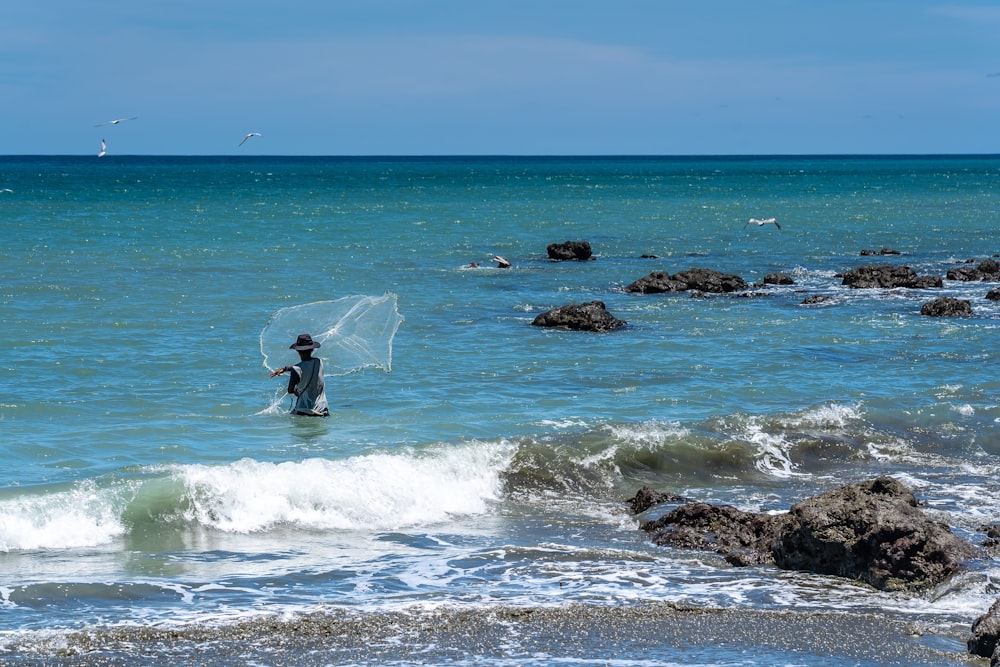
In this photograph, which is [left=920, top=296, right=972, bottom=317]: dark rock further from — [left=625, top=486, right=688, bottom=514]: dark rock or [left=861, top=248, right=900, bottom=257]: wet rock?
[left=625, top=486, right=688, bottom=514]: dark rock

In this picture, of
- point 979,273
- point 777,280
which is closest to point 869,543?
point 777,280

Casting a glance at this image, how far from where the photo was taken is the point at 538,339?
915 inches

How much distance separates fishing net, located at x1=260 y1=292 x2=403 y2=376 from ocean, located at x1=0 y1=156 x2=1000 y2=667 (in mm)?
175

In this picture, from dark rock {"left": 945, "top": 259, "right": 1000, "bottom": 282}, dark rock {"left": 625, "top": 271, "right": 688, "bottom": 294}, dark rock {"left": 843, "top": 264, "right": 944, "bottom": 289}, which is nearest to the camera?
dark rock {"left": 625, "top": 271, "right": 688, "bottom": 294}

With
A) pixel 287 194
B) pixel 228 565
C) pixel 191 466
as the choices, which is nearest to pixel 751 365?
pixel 191 466

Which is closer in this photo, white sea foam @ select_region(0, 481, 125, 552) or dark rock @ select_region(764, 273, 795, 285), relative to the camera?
white sea foam @ select_region(0, 481, 125, 552)

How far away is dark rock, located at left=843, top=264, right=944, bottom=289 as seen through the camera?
3180 centimetres

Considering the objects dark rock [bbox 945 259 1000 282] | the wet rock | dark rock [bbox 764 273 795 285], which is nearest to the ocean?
dark rock [bbox 764 273 795 285]

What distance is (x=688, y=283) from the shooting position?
30.7 meters

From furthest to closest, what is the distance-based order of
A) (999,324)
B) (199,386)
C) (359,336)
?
(999,324)
(199,386)
(359,336)

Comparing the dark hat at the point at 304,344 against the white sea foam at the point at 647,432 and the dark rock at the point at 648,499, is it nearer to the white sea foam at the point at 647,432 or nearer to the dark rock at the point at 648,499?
the white sea foam at the point at 647,432

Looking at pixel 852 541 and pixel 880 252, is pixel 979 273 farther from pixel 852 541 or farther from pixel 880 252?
pixel 852 541

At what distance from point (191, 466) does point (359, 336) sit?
12.5 feet

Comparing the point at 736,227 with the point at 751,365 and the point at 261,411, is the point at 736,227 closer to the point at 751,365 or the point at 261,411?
the point at 751,365
